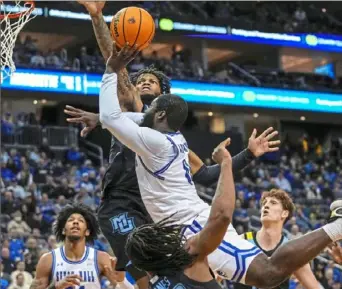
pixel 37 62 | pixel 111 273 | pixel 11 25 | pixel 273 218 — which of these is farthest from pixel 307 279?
pixel 37 62

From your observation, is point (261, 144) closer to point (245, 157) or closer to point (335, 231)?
point (245, 157)

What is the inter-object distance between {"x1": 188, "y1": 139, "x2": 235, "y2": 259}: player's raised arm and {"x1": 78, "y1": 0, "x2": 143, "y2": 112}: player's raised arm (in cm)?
150

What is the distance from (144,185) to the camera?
5660 mm

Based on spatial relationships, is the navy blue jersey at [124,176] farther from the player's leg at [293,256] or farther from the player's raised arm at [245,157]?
the player's leg at [293,256]

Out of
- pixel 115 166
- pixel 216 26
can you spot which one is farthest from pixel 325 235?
pixel 216 26

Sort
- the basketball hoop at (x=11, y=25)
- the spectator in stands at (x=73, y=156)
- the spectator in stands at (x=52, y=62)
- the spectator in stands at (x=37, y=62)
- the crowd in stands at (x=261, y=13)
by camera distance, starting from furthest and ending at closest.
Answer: the crowd in stands at (x=261, y=13), the spectator in stands at (x=52, y=62), the spectator in stands at (x=37, y=62), the spectator in stands at (x=73, y=156), the basketball hoop at (x=11, y=25)

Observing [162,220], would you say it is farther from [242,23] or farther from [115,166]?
[242,23]

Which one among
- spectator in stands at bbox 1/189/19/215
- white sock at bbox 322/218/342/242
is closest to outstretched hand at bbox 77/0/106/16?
white sock at bbox 322/218/342/242

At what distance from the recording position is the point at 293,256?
5.36 m

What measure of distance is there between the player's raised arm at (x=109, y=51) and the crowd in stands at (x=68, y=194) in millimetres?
6972

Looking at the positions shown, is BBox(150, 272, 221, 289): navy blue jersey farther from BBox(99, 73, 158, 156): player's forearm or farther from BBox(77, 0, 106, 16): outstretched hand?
BBox(77, 0, 106, 16): outstretched hand

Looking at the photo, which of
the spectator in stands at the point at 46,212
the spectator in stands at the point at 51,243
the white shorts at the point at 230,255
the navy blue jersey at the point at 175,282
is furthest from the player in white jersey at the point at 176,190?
the spectator in stands at the point at 46,212

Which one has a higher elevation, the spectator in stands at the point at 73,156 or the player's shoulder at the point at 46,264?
the spectator in stands at the point at 73,156

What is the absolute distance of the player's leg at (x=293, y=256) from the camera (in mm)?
5277
